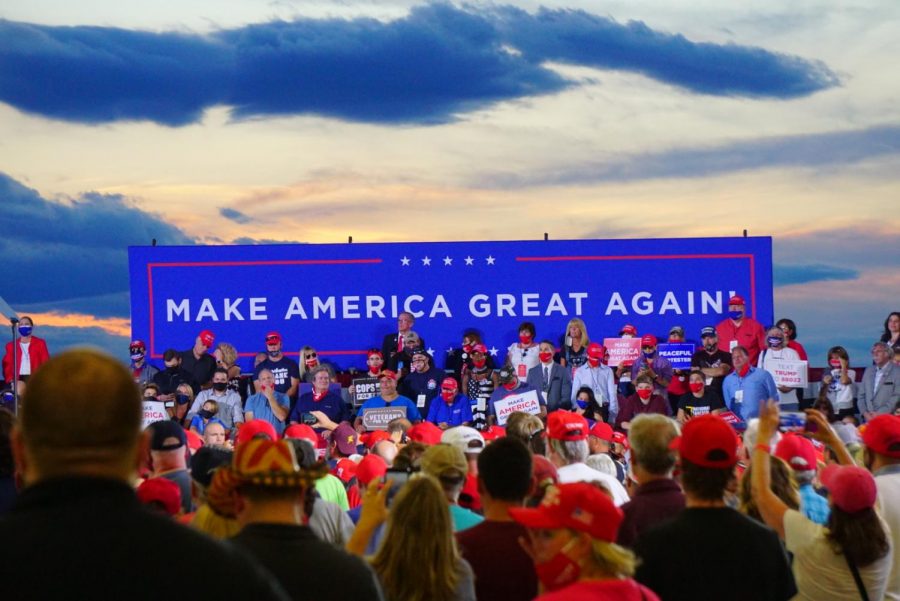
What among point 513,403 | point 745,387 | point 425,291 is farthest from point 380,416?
point 425,291

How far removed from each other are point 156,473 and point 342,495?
72.2 inches

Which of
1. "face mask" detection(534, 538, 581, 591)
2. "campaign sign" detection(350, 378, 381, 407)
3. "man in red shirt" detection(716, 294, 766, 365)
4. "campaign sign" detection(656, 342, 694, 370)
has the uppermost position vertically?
"face mask" detection(534, 538, 581, 591)

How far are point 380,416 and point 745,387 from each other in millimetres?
5659

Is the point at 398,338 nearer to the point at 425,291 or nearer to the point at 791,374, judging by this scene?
the point at 425,291

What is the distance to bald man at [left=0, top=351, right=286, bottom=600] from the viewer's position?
2102 millimetres

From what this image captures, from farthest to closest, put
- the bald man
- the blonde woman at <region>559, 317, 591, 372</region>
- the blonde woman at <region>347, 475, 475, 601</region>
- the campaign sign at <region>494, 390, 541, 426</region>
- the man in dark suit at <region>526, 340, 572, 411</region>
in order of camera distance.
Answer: the blonde woman at <region>559, 317, 591, 372</region> < the man in dark suit at <region>526, 340, 572, 411</region> < the campaign sign at <region>494, 390, 541, 426</region> < the blonde woman at <region>347, 475, 475, 601</region> < the bald man

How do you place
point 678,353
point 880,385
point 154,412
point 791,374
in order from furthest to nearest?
point 678,353
point 791,374
point 880,385
point 154,412

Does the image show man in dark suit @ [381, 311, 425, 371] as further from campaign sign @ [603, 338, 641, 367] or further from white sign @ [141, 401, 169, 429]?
white sign @ [141, 401, 169, 429]

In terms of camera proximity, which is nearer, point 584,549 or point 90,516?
point 90,516

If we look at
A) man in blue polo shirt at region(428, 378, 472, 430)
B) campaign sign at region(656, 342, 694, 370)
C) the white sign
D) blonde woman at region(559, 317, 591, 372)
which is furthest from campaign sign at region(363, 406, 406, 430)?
campaign sign at region(656, 342, 694, 370)

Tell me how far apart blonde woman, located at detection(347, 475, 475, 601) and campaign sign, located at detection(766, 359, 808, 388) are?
51.2 feet

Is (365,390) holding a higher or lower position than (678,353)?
lower

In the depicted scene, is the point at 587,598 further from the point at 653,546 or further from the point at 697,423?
the point at 697,423

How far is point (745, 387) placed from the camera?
18.7 m
